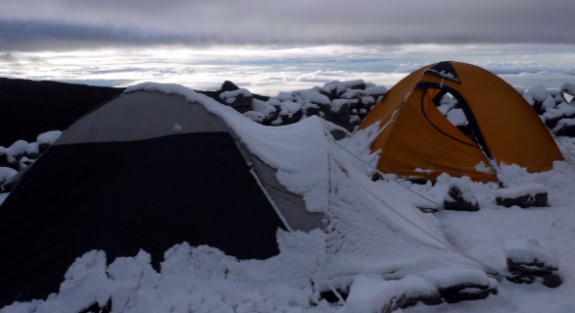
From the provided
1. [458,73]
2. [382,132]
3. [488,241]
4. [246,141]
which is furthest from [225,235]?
[458,73]

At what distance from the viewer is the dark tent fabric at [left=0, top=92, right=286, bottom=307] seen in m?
4.62

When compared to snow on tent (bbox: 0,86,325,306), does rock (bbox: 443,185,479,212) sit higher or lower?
lower

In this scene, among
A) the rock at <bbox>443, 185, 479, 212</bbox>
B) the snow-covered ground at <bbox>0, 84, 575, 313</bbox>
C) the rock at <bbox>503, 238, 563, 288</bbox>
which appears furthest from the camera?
the rock at <bbox>443, 185, 479, 212</bbox>

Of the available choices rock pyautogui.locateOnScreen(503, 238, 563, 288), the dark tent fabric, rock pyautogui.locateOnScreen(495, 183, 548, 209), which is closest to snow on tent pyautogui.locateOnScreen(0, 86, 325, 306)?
the dark tent fabric

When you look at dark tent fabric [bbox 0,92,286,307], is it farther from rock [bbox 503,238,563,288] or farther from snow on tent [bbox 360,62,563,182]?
snow on tent [bbox 360,62,563,182]

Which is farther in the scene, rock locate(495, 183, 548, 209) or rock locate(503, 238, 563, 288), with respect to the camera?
rock locate(495, 183, 548, 209)

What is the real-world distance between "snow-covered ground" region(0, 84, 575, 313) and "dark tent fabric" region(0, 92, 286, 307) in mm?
133

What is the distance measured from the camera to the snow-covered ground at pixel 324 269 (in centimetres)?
436

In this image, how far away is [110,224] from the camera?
4.70 meters

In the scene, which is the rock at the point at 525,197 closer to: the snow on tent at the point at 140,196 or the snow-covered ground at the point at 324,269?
the snow-covered ground at the point at 324,269

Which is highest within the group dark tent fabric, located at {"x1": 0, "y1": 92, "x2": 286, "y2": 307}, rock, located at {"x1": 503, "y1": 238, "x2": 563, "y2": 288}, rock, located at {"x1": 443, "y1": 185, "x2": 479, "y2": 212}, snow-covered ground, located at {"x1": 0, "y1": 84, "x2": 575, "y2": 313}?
dark tent fabric, located at {"x1": 0, "y1": 92, "x2": 286, "y2": 307}

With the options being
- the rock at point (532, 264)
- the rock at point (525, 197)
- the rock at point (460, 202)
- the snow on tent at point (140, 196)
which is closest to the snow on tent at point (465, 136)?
the rock at point (525, 197)

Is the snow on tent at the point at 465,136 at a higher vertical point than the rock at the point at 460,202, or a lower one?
higher

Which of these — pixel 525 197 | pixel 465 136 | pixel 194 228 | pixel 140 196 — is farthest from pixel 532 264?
pixel 465 136
